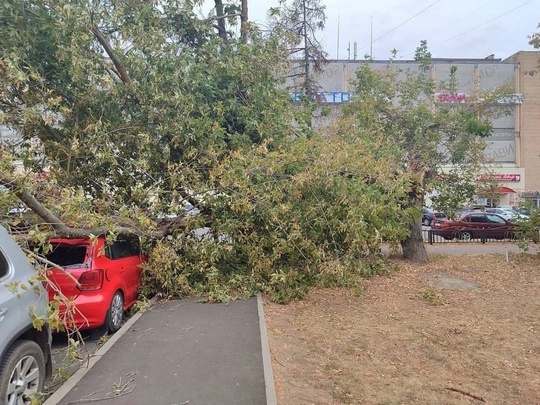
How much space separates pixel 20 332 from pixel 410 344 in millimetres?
4320

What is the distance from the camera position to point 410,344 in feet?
18.9

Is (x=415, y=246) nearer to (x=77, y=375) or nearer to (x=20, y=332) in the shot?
(x=77, y=375)

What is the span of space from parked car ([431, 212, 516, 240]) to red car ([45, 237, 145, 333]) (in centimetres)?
1732

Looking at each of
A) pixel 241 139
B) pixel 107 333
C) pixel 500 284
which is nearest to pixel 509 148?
pixel 500 284

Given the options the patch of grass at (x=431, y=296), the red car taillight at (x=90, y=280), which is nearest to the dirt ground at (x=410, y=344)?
the patch of grass at (x=431, y=296)

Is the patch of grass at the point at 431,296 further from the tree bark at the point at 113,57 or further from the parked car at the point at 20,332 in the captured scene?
the tree bark at the point at 113,57

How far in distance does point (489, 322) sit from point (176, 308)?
466 cm

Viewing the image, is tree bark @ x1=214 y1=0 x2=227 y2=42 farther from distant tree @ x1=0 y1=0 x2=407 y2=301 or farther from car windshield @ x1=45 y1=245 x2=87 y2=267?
car windshield @ x1=45 y1=245 x2=87 y2=267

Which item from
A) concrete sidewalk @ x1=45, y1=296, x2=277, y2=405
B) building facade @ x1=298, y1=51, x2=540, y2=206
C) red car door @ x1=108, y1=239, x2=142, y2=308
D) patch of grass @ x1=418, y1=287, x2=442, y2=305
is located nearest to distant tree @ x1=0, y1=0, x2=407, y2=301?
red car door @ x1=108, y1=239, x2=142, y2=308

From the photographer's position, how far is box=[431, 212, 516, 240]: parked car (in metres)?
21.3

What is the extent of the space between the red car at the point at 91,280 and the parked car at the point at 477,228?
17323mm

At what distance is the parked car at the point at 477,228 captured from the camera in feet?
69.9

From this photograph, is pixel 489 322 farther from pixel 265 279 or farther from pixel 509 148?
pixel 509 148

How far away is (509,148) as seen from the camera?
45.0 metres
